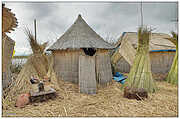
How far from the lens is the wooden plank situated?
1.73 metres

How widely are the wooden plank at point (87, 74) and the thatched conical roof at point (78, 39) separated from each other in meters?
0.27

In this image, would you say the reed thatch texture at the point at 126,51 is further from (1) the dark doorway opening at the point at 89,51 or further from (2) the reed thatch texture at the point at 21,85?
(2) the reed thatch texture at the point at 21,85

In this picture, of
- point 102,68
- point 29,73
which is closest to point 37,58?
point 29,73

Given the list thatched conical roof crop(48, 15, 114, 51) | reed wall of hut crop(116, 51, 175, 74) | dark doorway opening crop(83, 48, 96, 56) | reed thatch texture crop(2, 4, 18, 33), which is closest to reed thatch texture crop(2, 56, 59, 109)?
thatched conical roof crop(48, 15, 114, 51)

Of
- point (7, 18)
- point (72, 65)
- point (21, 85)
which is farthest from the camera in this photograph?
point (72, 65)

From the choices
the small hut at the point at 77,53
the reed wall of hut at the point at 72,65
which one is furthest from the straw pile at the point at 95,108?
the reed wall of hut at the point at 72,65

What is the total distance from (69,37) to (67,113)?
1.42 m

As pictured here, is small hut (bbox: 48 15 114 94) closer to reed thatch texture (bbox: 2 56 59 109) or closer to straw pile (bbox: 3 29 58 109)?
straw pile (bbox: 3 29 58 109)

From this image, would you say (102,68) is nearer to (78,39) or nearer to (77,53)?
(77,53)

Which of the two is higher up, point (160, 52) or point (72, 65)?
point (160, 52)

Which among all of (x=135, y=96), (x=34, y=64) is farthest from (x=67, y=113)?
(x=135, y=96)

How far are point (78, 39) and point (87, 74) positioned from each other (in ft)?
2.28

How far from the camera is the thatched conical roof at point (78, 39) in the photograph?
1937mm

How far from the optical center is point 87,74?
68.2 inches
